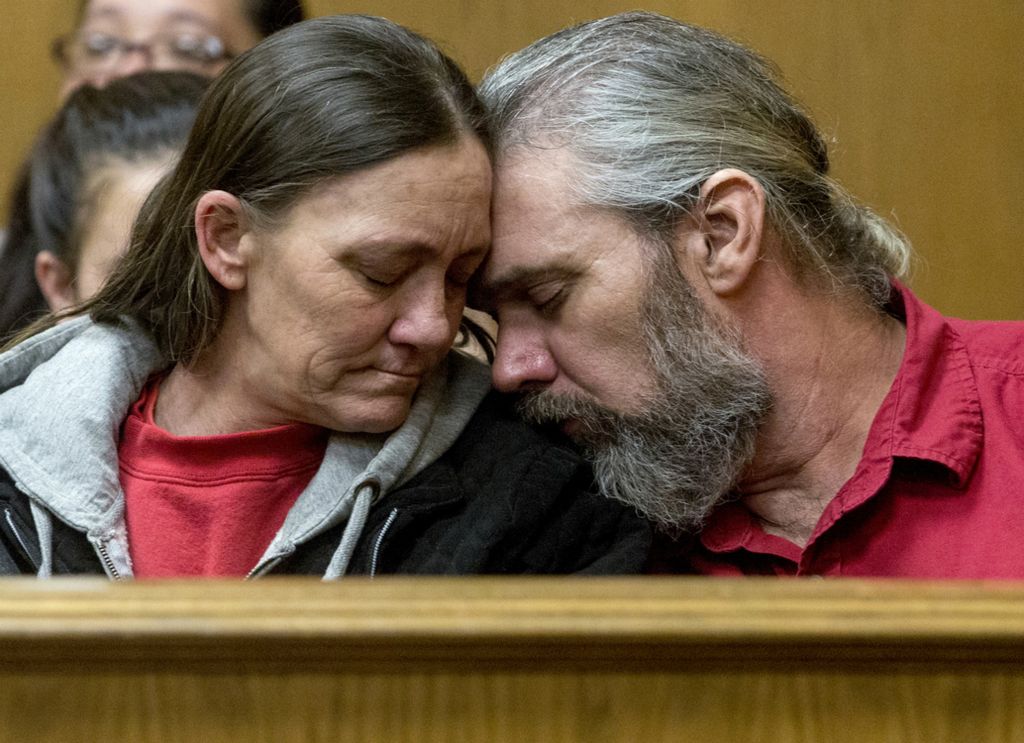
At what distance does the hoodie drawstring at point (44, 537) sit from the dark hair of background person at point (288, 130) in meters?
0.20

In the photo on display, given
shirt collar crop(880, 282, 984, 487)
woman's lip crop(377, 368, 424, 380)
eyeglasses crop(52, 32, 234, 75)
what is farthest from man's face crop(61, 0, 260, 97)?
shirt collar crop(880, 282, 984, 487)

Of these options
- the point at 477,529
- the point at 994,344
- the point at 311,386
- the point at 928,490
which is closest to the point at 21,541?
the point at 311,386

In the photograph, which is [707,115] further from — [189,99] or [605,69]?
[189,99]

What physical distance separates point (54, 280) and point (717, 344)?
915 millimetres

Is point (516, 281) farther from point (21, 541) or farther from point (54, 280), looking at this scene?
point (54, 280)

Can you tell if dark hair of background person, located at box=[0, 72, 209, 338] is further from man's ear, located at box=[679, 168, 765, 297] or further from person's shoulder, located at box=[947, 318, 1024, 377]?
person's shoulder, located at box=[947, 318, 1024, 377]

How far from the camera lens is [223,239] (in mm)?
1256

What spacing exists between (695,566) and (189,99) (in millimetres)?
932

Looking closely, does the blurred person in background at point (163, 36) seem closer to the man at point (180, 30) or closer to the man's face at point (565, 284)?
the man at point (180, 30)

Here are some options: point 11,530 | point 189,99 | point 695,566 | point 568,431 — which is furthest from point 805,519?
point 189,99

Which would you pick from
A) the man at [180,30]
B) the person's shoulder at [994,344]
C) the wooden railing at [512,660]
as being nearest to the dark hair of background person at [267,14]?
the man at [180,30]

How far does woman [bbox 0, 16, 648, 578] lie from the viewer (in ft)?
3.89

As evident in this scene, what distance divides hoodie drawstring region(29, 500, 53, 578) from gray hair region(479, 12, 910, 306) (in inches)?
22.5

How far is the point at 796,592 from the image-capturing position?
0.72m
